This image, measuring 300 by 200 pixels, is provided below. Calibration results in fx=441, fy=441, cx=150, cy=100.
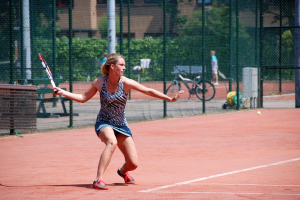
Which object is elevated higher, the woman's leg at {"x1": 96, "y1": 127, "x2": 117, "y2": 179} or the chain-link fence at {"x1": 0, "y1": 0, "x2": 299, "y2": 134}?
the chain-link fence at {"x1": 0, "y1": 0, "x2": 299, "y2": 134}

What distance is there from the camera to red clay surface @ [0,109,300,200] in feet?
16.0

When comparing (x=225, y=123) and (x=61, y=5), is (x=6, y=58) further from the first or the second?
(x=225, y=123)

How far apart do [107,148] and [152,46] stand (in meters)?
12.0

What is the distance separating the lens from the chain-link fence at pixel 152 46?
12461 mm

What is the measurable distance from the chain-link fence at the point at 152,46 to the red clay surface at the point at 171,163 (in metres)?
2.63

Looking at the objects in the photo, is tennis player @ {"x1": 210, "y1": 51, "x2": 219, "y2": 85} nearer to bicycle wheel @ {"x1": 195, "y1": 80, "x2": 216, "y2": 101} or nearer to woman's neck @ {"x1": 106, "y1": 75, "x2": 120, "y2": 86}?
bicycle wheel @ {"x1": 195, "y1": 80, "x2": 216, "y2": 101}

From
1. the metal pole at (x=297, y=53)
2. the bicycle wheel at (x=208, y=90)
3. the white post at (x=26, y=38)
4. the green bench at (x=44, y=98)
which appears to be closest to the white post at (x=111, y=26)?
the green bench at (x=44, y=98)

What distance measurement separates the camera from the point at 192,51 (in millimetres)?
14992

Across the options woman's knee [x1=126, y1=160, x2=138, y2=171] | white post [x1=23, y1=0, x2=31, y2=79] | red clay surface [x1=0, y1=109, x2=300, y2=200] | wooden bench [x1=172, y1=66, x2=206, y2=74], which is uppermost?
white post [x1=23, y1=0, x2=31, y2=79]

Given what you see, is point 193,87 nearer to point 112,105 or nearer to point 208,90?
point 208,90

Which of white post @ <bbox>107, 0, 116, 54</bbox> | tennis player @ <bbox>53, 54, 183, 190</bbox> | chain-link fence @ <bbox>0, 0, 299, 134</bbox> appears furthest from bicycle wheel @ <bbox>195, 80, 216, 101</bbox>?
tennis player @ <bbox>53, 54, 183, 190</bbox>

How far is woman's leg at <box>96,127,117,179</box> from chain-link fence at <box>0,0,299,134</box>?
6.06 metres

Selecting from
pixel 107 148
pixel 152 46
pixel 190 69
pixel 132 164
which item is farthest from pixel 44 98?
pixel 107 148

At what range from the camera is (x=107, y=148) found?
16.3 feet
